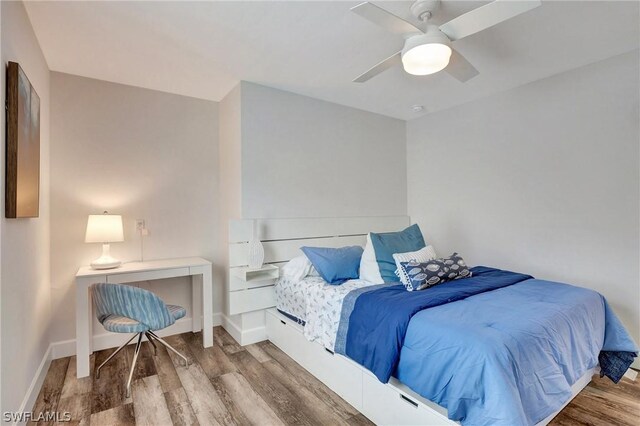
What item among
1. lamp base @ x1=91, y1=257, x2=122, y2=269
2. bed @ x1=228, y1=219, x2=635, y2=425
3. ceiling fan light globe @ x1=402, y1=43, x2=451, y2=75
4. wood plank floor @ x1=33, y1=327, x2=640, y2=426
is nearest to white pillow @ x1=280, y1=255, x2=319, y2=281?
bed @ x1=228, y1=219, x2=635, y2=425

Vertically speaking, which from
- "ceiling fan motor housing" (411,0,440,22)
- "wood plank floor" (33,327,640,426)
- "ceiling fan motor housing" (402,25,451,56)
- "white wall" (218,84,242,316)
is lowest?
"wood plank floor" (33,327,640,426)

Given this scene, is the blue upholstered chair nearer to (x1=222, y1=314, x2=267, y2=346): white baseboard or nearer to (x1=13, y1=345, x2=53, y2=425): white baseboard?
(x1=13, y1=345, x2=53, y2=425): white baseboard

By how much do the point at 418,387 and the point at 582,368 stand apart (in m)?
1.06

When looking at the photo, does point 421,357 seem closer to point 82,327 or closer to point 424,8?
point 424,8

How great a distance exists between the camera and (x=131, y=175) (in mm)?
3242

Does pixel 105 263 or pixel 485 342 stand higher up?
pixel 105 263

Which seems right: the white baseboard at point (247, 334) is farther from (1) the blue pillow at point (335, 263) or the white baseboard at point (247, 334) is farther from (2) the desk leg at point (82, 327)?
(2) the desk leg at point (82, 327)

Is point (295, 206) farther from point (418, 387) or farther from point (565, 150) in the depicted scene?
point (565, 150)

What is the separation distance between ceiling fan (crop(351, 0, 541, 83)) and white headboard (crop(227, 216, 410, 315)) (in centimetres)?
182

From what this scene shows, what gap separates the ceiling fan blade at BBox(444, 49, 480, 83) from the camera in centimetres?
207

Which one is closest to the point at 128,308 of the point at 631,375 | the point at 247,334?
the point at 247,334

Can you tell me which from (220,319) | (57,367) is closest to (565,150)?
(220,319)

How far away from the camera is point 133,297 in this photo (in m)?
2.39

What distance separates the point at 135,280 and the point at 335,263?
173cm
